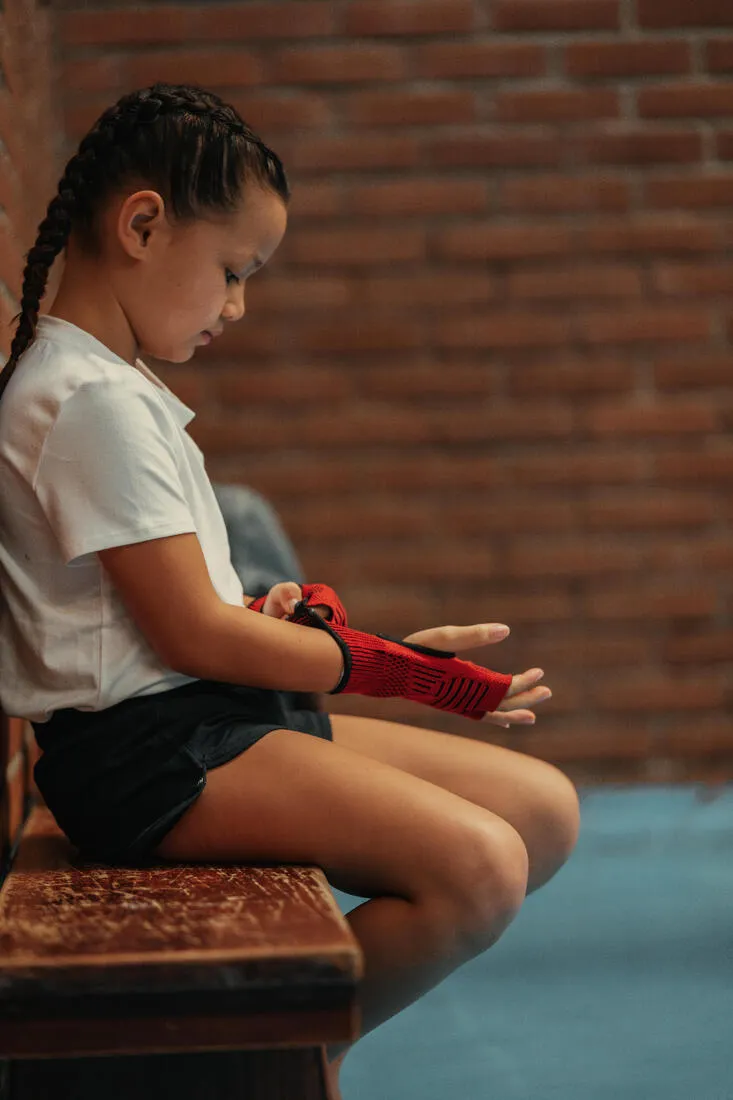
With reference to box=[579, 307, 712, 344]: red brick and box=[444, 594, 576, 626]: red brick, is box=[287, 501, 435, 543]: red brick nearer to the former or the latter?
box=[444, 594, 576, 626]: red brick

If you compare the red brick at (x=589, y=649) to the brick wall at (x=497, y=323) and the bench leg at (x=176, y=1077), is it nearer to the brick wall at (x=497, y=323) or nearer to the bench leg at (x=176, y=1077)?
the brick wall at (x=497, y=323)

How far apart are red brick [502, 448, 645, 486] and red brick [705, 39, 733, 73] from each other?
81 centimetres

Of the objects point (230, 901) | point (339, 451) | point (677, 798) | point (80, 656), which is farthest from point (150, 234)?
point (677, 798)

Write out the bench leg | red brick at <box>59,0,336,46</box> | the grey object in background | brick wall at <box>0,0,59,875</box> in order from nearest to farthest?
the bench leg, brick wall at <box>0,0,59,875</box>, the grey object in background, red brick at <box>59,0,336,46</box>

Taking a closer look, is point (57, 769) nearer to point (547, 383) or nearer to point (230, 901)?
point (230, 901)

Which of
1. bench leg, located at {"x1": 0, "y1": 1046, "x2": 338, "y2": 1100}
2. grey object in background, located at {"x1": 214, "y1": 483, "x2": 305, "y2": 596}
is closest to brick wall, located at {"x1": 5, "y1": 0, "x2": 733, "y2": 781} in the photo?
grey object in background, located at {"x1": 214, "y1": 483, "x2": 305, "y2": 596}

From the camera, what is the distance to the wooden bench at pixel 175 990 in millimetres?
810

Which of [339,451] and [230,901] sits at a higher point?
[230,901]

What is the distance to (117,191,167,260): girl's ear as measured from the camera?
3.75 feet

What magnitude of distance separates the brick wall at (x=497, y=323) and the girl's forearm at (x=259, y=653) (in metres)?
1.43

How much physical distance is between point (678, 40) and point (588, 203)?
382 mm

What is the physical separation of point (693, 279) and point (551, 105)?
0.46 metres

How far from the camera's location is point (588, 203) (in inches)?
98.7

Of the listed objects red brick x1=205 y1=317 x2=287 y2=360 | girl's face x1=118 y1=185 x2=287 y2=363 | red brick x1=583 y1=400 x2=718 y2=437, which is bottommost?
red brick x1=583 y1=400 x2=718 y2=437
